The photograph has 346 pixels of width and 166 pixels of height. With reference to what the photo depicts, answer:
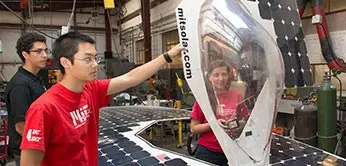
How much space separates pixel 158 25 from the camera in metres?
10.2

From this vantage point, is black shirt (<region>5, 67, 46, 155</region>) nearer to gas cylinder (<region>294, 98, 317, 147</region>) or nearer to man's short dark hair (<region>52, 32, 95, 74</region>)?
man's short dark hair (<region>52, 32, 95, 74</region>)

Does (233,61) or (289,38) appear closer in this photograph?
(233,61)

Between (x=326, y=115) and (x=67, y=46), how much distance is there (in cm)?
378

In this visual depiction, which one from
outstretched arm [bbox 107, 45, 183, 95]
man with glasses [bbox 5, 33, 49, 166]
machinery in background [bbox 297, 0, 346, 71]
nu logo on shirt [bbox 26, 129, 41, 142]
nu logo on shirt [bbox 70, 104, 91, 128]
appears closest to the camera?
nu logo on shirt [bbox 26, 129, 41, 142]

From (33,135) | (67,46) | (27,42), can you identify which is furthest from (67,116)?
(27,42)

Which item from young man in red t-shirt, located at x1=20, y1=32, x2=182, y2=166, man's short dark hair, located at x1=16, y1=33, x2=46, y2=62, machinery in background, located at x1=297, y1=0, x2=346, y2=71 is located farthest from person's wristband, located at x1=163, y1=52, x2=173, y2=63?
machinery in background, located at x1=297, y1=0, x2=346, y2=71

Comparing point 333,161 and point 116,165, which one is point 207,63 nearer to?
point 116,165

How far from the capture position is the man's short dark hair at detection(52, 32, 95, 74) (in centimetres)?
138

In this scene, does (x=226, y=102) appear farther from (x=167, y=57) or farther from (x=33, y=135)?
(x=33, y=135)

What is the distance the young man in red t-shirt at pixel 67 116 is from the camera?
1.20 metres

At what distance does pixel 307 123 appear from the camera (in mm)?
4234

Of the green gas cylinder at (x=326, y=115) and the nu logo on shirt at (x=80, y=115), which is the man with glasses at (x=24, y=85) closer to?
the nu logo on shirt at (x=80, y=115)

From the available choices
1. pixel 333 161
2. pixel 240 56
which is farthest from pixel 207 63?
pixel 333 161

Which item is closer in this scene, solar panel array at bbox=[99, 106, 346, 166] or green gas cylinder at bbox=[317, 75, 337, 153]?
solar panel array at bbox=[99, 106, 346, 166]
